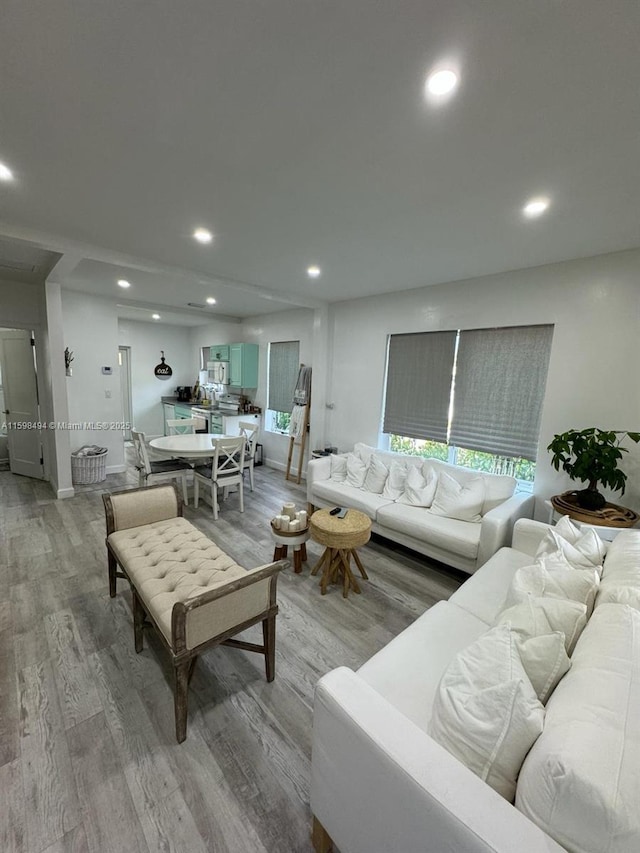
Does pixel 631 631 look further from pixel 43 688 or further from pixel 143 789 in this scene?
pixel 43 688

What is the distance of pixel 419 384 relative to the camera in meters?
4.04

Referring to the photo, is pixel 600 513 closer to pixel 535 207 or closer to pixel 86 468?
pixel 535 207

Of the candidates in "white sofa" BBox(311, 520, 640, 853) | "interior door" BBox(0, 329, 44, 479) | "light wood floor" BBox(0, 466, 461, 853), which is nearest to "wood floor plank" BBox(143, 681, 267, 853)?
"light wood floor" BBox(0, 466, 461, 853)

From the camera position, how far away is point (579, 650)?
1.15 m

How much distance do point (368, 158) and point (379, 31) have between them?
0.62 m

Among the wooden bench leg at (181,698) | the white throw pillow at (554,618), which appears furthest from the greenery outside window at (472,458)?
the wooden bench leg at (181,698)

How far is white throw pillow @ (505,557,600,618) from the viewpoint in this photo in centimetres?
147

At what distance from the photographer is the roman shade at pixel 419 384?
12.5 feet

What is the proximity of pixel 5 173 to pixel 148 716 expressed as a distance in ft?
9.79

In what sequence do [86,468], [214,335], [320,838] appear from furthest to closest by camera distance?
[214,335], [86,468], [320,838]

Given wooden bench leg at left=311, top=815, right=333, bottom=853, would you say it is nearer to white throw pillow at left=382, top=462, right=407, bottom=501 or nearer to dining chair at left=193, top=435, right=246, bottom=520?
white throw pillow at left=382, top=462, right=407, bottom=501

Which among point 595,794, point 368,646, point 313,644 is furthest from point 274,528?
point 595,794

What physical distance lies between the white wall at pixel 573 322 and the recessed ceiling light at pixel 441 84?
2312 mm

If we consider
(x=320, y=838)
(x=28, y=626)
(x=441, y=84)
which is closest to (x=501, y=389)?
(x=441, y=84)
